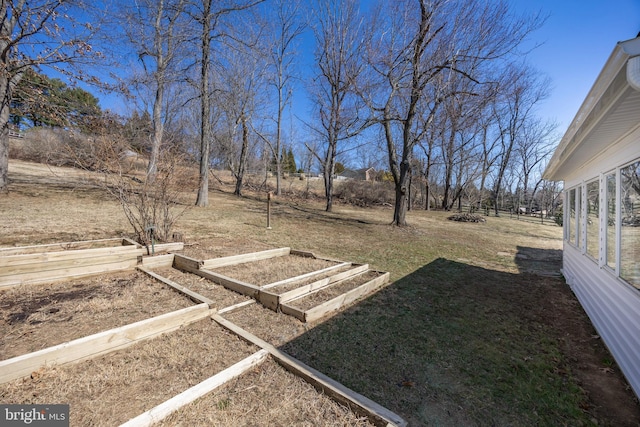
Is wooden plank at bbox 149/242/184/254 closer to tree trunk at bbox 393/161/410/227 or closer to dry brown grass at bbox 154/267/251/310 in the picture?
dry brown grass at bbox 154/267/251/310

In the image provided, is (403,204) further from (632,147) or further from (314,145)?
(314,145)

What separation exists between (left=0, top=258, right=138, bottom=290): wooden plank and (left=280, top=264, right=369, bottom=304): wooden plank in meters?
2.82

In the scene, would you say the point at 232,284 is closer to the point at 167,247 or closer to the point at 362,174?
the point at 167,247

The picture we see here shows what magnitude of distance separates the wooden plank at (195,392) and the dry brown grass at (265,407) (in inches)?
1.3

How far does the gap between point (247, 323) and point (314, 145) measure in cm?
2048

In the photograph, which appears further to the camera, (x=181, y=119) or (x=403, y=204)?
(x=181, y=119)

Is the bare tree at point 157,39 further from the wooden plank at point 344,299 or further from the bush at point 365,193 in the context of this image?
the bush at point 365,193

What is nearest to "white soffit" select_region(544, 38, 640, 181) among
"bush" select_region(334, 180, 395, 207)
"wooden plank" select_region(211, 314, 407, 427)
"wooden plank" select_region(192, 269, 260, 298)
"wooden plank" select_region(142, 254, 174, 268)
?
"wooden plank" select_region(211, 314, 407, 427)

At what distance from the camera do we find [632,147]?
2746 mm

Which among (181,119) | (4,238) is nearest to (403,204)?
(4,238)

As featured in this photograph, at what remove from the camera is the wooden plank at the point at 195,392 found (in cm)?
156

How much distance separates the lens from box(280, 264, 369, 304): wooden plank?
345 centimetres

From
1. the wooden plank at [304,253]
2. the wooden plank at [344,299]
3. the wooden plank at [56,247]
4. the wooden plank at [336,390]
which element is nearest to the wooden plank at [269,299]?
the wooden plank at [344,299]

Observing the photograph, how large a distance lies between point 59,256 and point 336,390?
A: 4.49m
